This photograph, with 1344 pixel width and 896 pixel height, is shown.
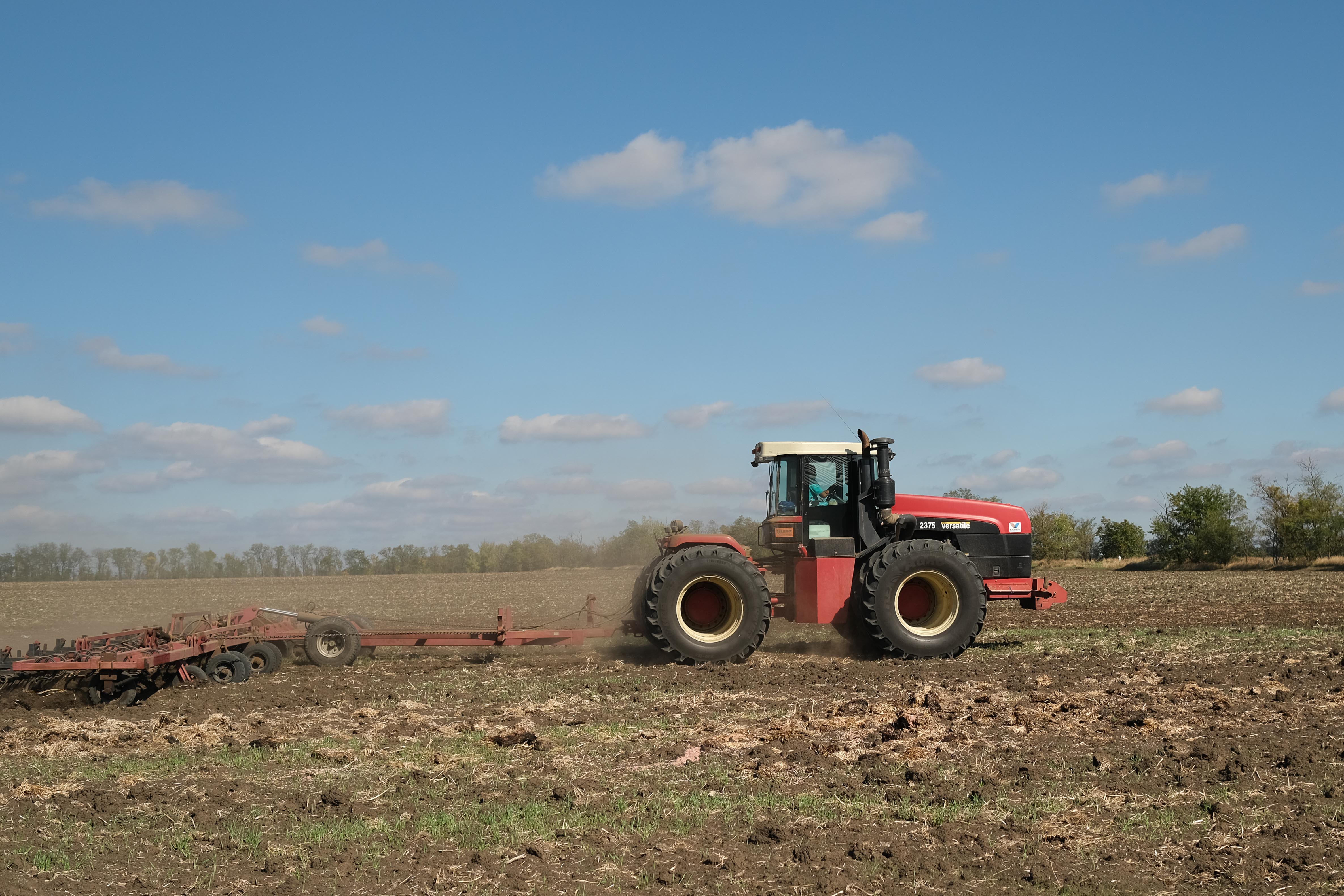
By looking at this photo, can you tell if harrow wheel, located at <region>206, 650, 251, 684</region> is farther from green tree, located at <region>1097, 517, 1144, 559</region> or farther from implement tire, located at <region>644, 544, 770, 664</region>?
green tree, located at <region>1097, 517, 1144, 559</region>

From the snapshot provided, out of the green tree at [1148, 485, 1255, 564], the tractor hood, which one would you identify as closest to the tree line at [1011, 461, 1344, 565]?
the green tree at [1148, 485, 1255, 564]

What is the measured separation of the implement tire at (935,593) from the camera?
11.8m

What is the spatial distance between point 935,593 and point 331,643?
7.28 meters

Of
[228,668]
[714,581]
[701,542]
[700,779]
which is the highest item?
[701,542]

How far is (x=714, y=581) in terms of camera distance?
11.9 meters

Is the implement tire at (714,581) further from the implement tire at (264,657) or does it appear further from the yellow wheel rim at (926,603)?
the implement tire at (264,657)

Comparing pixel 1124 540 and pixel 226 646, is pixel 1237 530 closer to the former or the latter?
pixel 1124 540

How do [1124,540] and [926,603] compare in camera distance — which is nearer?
[926,603]

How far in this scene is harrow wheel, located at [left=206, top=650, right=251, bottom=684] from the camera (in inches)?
425

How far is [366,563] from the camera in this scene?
62.9m

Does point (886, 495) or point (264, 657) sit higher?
point (886, 495)

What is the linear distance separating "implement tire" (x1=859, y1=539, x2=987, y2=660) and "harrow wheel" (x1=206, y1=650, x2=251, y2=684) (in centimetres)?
685

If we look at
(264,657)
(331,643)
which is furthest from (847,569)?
(264,657)

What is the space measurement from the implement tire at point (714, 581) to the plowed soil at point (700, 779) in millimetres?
441
